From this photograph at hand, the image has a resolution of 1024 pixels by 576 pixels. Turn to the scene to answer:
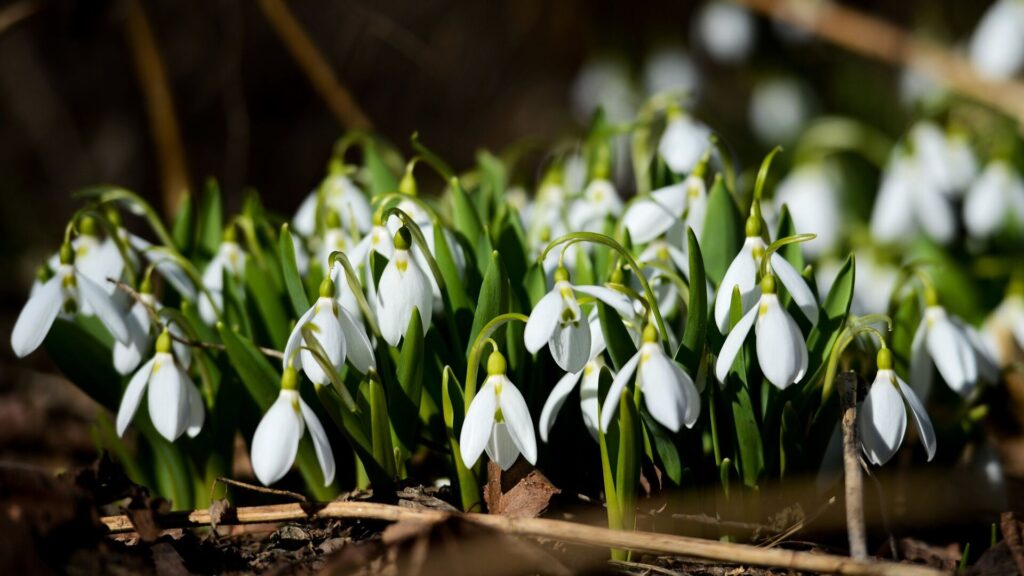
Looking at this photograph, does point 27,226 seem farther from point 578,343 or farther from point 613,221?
point 578,343

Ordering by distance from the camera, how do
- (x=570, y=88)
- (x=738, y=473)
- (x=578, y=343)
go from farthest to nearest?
(x=570, y=88) < (x=738, y=473) < (x=578, y=343)

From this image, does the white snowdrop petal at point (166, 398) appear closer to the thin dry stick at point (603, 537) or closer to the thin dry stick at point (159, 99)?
the thin dry stick at point (603, 537)

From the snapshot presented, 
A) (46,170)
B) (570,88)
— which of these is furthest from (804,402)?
(46,170)

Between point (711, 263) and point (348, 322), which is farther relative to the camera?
point (711, 263)

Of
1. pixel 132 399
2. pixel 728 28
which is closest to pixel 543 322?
pixel 132 399

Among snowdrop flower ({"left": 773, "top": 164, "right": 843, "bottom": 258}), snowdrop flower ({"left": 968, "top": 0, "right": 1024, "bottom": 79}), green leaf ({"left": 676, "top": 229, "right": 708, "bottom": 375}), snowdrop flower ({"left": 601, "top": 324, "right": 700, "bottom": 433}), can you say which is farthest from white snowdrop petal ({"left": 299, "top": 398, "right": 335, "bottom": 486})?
snowdrop flower ({"left": 968, "top": 0, "right": 1024, "bottom": 79})

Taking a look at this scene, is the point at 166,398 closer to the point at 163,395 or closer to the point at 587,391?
the point at 163,395

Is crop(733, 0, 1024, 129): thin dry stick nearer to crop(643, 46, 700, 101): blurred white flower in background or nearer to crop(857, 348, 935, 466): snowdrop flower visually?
crop(643, 46, 700, 101): blurred white flower in background
